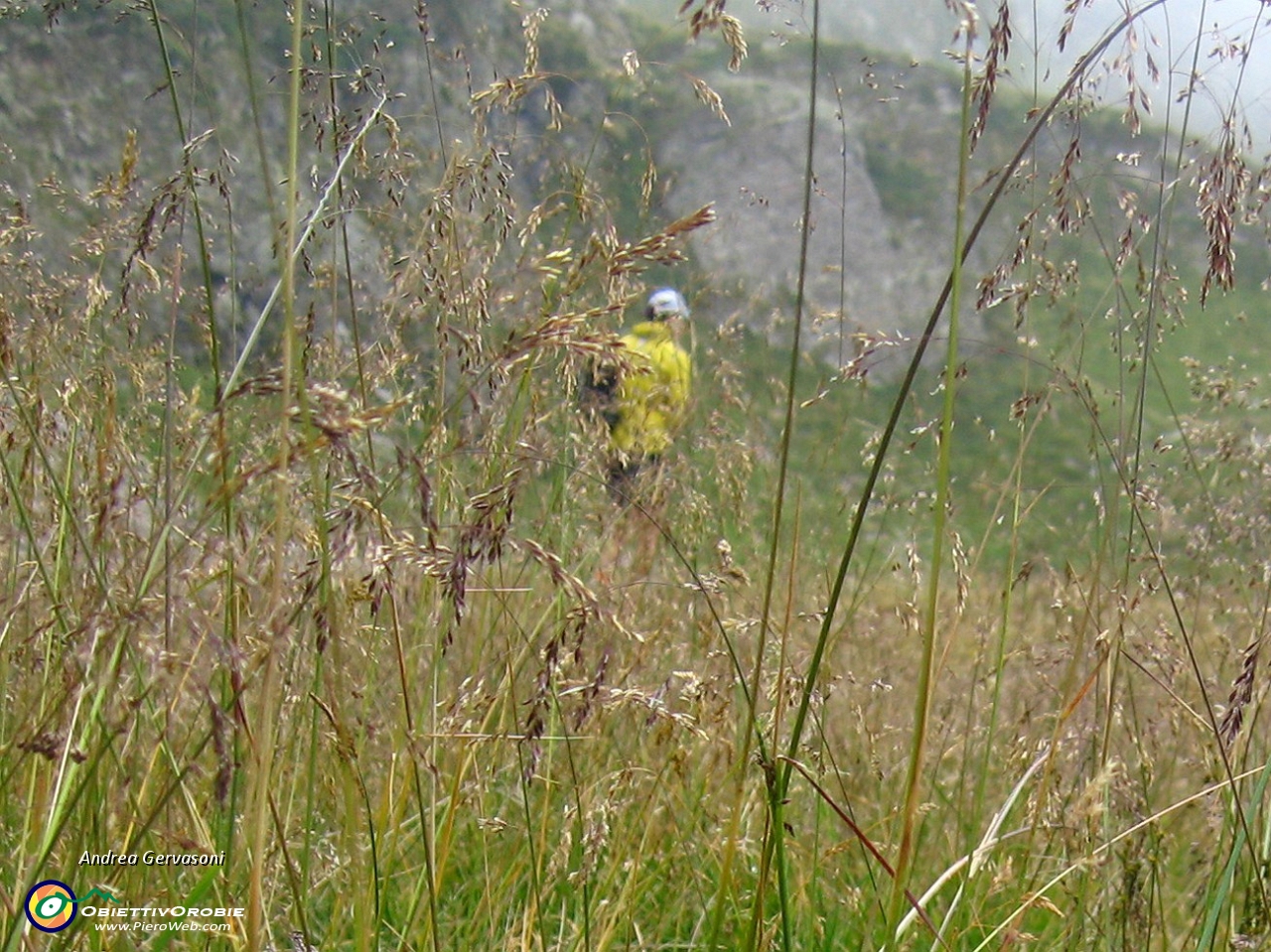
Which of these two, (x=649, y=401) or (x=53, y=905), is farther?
(x=649, y=401)

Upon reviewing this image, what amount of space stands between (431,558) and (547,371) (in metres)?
1.14

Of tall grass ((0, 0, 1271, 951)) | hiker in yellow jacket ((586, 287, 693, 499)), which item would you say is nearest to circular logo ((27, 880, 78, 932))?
tall grass ((0, 0, 1271, 951))

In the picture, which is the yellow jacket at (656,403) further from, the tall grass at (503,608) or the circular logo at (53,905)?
the circular logo at (53,905)

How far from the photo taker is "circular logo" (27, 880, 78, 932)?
3.81ft

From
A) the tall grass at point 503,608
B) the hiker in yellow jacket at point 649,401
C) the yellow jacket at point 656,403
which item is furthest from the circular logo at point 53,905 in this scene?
the yellow jacket at point 656,403

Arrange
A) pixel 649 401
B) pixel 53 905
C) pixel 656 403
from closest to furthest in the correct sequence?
1. pixel 53 905
2. pixel 649 401
3. pixel 656 403

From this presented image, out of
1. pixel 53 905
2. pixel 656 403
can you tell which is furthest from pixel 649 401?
pixel 53 905

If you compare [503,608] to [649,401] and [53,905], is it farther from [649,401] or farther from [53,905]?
[649,401]

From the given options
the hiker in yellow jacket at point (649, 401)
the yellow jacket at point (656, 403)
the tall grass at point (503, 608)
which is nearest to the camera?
the tall grass at point (503, 608)

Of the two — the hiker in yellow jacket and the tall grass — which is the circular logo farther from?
the hiker in yellow jacket

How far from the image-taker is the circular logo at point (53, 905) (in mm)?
1161

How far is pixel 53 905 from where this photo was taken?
118cm

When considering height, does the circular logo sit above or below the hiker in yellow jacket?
below

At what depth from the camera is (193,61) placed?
134 centimetres
